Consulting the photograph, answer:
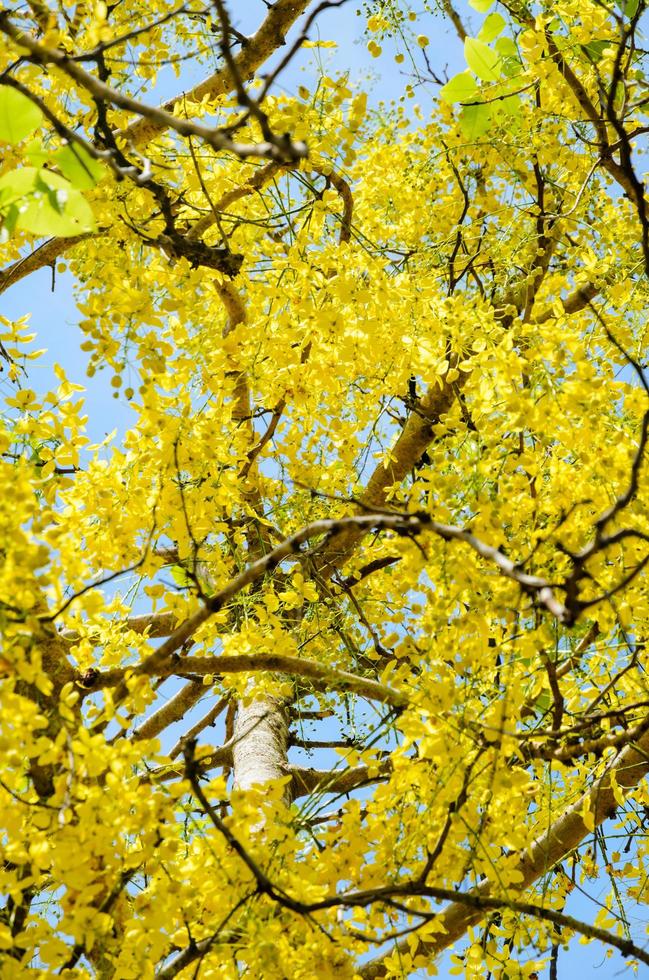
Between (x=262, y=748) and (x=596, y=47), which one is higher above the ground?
(x=596, y=47)

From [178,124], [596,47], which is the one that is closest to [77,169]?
[178,124]

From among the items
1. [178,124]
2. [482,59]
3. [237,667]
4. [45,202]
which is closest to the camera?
[178,124]

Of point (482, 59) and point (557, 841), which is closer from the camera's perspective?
point (557, 841)

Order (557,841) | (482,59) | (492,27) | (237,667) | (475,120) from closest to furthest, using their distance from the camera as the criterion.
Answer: (237,667) → (557,841) → (482,59) → (492,27) → (475,120)

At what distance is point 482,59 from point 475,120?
0.79 feet

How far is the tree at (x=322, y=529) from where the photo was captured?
1.29m

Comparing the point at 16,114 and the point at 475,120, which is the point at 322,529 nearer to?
the point at 16,114

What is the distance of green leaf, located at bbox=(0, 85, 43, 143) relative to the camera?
1.23 metres

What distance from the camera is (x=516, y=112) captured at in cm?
254

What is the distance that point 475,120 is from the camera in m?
2.61

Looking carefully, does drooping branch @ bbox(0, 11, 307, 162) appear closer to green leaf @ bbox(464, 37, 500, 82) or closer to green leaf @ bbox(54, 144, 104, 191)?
green leaf @ bbox(54, 144, 104, 191)

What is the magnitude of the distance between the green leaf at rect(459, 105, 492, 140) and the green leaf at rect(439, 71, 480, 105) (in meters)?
0.09

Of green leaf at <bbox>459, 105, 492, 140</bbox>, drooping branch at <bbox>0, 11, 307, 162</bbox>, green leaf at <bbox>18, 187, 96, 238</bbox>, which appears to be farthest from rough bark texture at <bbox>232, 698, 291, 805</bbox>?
green leaf at <bbox>459, 105, 492, 140</bbox>

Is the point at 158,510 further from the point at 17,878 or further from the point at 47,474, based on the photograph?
the point at 17,878
